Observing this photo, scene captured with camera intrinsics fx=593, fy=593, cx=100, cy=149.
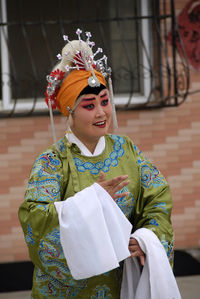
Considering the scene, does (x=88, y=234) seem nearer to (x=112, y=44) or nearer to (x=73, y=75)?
(x=73, y=75)

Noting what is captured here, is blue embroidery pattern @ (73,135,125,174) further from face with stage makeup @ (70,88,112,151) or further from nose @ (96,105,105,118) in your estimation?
nose @ (96,105,105,118)

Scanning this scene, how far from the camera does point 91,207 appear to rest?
242cm

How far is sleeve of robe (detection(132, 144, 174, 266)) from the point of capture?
275cm

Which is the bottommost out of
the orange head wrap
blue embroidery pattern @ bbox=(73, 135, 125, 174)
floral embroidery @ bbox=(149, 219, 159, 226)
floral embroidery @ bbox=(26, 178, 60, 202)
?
floral embroidery @ bbox=(149, 219, 159, 226)

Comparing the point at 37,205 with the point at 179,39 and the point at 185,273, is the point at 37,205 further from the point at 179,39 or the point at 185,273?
the point at 179,39

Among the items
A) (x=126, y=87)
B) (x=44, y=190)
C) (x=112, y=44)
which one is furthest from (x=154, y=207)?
(x=112, y=44)

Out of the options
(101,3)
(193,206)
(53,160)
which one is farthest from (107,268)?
(101,3)

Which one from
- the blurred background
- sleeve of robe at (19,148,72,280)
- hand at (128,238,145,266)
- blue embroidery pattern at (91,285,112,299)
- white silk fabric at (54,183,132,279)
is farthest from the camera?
the blurred background

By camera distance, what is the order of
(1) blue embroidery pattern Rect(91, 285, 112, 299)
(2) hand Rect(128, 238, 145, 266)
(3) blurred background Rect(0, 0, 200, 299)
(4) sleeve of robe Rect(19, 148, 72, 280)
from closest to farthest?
(4) sleeve of robe Rect(19, 148, 72, 280) → (2) hand Rect(128, 238, 145, 266) → (1) blue embroidery pattern Rect(91, 285, 112, 299) → (3) blurred background Rect(0, 0, 200, 299)

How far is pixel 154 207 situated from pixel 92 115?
53 cm

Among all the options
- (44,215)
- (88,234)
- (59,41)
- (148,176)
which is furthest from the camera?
(59,41)

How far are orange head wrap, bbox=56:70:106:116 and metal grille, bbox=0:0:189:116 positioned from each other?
2.34 m

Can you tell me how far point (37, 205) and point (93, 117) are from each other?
0.48 meters

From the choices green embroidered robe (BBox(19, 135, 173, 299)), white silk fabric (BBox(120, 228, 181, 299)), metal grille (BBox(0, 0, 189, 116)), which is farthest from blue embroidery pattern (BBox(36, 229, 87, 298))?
metal grille (BBox(0, 0, 189, 116))
